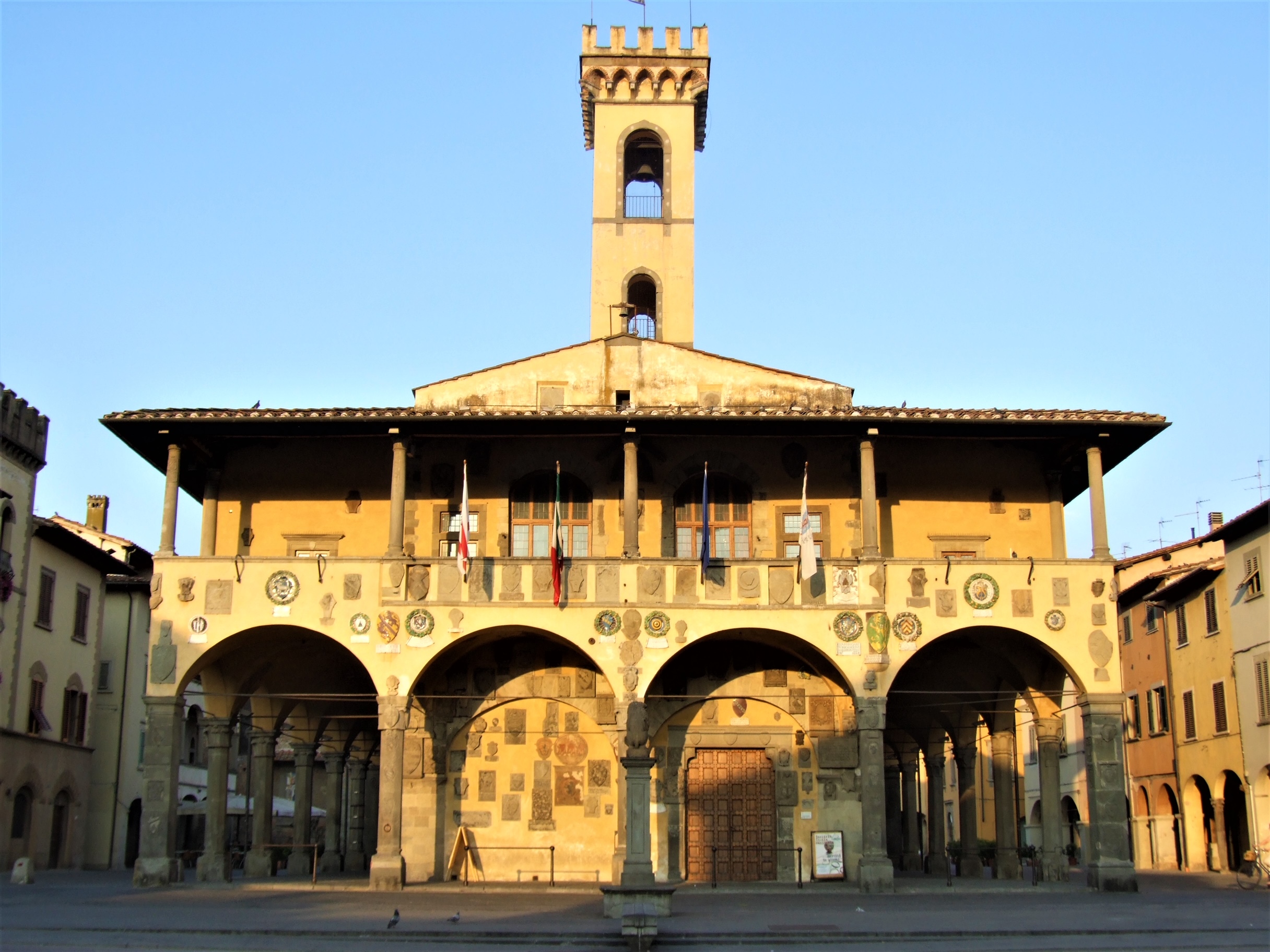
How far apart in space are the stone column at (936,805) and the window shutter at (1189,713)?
825 cm

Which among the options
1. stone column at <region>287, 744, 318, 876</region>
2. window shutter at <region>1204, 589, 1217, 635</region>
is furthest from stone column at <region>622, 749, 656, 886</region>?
window shutter at <region>1204, 589, 1217, 635</region>

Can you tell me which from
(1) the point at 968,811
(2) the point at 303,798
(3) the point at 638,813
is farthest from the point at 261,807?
(1) the point at 968,811

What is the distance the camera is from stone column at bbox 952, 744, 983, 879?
102 ft

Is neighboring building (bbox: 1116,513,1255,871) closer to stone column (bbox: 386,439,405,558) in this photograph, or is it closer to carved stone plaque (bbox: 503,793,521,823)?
carved stone plaque (bbox: 503,793,521,823)

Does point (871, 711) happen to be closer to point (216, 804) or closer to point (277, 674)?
point (277, 674)

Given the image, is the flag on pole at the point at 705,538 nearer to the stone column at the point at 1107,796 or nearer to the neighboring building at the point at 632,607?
the neighboring building at the point at 632,607

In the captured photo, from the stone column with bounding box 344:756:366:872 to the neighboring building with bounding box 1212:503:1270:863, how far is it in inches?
832

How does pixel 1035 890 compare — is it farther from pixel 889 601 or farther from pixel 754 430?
pixel 754 430

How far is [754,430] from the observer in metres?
26.9

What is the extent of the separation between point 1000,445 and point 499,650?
1096 cm

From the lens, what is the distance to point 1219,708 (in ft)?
116

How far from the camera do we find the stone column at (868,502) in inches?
1027

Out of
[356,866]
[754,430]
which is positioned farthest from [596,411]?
[356,866]

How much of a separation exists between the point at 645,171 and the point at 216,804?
1771 cm
